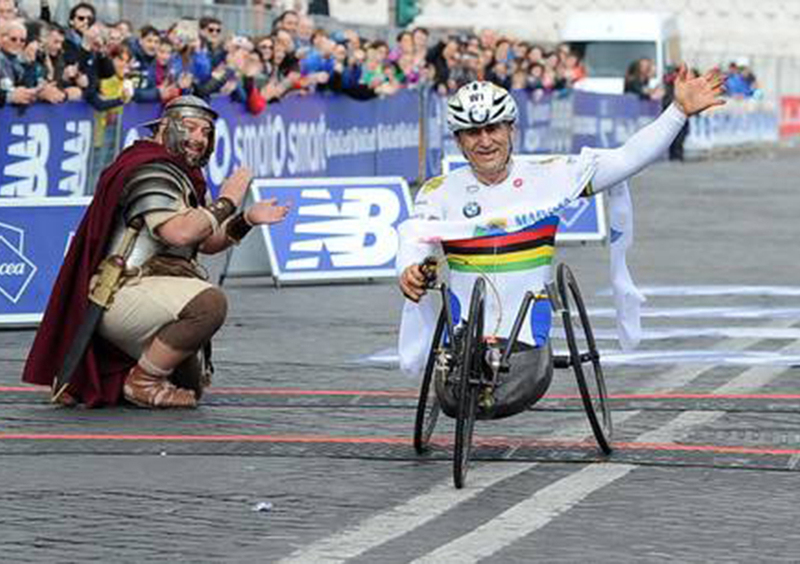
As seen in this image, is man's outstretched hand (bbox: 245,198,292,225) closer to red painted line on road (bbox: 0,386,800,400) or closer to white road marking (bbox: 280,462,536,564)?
red painted line on road (bbox: 0,386,800,400)

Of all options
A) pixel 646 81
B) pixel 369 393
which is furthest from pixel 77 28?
pixel 646 81

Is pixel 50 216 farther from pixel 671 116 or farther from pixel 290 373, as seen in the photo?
pixel 671 116

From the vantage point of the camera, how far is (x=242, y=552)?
841cm

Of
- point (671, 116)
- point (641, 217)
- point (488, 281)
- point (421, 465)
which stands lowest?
point (641, 217)

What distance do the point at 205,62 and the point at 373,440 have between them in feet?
45.6

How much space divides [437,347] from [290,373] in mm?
3606

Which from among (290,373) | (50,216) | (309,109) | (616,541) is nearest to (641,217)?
(309,109)

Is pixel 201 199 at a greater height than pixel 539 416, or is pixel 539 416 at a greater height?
pixel 201 199

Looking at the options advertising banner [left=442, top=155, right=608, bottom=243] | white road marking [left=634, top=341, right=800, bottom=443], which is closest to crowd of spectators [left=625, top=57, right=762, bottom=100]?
advertising banner [left=442, top=155, right=608, bottom=243]

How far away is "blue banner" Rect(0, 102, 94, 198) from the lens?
66.8 feet

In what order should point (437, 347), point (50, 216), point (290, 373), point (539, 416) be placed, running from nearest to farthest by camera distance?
point (437, 347) < point (539, 416) < point (290, 373) < point (50, 216)

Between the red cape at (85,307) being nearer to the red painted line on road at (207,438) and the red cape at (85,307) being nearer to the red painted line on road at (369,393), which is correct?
the red painted line on road at (369,393)

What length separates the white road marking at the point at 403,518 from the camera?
27.5 feet

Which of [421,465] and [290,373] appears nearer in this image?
[421,465]
